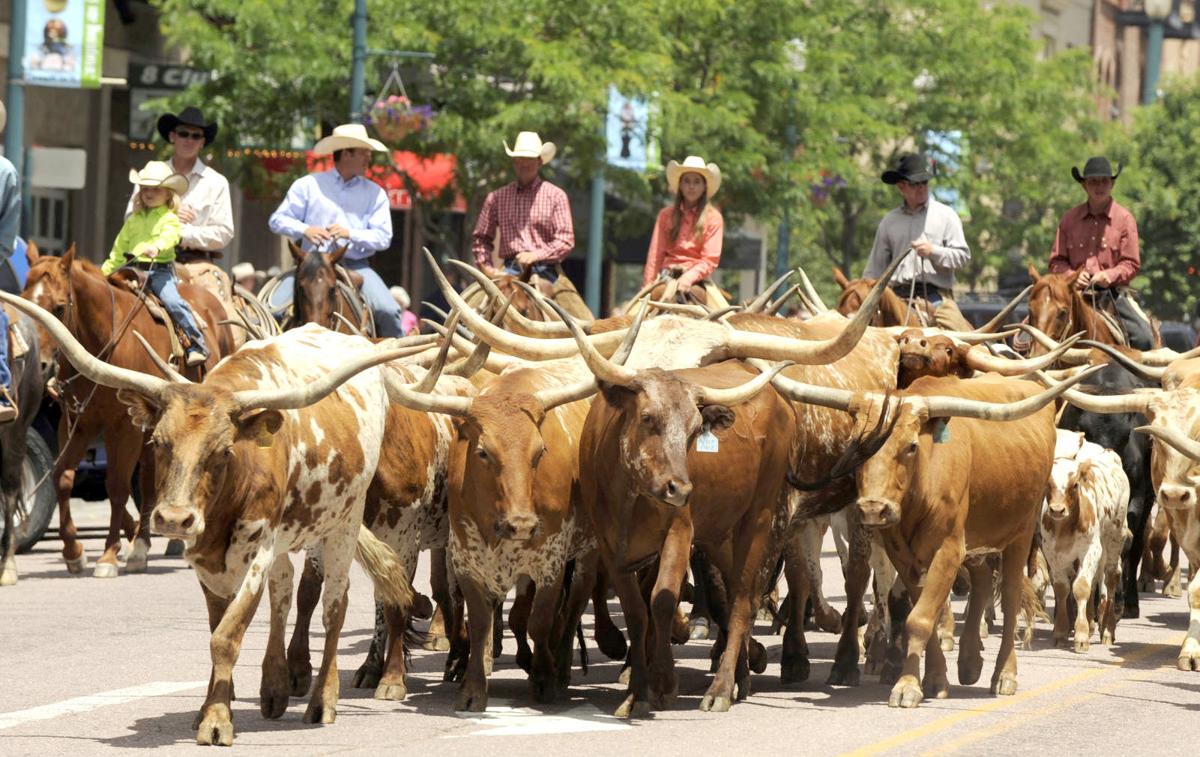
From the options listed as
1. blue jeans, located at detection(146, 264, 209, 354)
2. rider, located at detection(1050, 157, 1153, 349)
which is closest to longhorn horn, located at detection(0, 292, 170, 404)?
blue jeans, located at detection(146, 264, 209, 354)

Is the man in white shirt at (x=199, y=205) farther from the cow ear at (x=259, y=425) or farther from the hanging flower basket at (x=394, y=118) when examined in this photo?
the hanging flower basket at (x=394, y=118)

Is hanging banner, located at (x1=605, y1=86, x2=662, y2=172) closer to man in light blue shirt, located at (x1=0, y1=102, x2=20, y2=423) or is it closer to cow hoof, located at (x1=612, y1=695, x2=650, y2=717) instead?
man in light blue shirt, located at (x1=0, y1=102, x2=20, y2=423)

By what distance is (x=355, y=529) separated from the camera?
9.70 metres

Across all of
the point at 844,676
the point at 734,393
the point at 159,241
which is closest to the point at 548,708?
the point at 734,393

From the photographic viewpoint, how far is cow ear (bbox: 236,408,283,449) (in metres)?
8.77

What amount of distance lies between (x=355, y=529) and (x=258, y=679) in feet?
4.19

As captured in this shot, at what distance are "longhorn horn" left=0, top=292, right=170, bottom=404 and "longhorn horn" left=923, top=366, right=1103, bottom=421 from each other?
11.6 feet

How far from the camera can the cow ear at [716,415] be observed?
956cm

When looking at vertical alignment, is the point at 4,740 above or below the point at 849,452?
below

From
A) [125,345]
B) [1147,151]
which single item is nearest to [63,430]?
[125,345]

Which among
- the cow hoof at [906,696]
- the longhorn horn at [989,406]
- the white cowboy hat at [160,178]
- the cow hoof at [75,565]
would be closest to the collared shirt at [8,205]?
the white cowboy hat at [160,178]

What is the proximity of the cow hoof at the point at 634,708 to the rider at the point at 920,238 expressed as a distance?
6269mm

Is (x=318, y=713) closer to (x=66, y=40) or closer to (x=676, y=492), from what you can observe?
(x=676, y=492)

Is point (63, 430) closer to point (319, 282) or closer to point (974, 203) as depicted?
point (319, 282)
